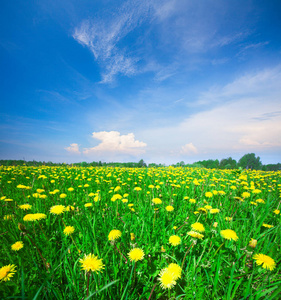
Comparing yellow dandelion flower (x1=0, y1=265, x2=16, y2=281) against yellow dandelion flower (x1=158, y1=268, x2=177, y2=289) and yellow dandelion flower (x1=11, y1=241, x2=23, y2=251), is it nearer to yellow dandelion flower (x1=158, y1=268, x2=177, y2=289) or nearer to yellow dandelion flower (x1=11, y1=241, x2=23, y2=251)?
yellow dandelion flower (x1=11, y1=241, x2=23, y2=251)

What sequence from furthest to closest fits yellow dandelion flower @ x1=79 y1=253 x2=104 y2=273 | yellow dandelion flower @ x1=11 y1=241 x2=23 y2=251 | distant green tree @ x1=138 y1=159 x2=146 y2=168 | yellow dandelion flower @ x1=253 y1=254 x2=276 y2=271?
distant green tree @ x1=138 y1=159 x2=146 y2=168 → yellow dandelion flower @ x1=11 y1=241 x2=23 y2=251 → yellow dandelion flower @ x1=253 y1=254 x2=276 y2=271 → yellow dandelion flower @ x1=79 y1=253 x2=104 y2=273

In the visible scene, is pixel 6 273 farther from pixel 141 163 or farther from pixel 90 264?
pixel 141 163

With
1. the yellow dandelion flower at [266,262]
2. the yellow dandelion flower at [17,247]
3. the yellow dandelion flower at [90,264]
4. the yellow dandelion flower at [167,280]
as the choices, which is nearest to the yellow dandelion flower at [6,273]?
the yellow dandelion flower at [17,247]

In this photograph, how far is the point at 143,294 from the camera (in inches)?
47.1

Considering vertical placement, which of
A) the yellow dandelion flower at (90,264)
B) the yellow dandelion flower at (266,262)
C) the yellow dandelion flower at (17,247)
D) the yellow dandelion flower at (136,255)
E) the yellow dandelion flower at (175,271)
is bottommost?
the yellow dandelion flower at (17,247)

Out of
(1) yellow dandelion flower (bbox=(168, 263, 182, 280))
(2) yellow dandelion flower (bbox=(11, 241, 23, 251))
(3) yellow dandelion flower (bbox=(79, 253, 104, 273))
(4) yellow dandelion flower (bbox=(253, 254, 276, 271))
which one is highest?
(3) yellow dandelion flower (bbox=(79, 253, 104, 273))

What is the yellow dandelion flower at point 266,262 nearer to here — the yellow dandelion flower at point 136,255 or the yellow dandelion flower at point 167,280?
the yellow dandelion flower at point 167,280

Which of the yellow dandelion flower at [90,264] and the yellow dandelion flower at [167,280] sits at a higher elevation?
the yellow dandelion flower at [90,264]

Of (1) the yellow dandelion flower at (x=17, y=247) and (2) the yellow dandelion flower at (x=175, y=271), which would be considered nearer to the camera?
(2) the yellow dandelion flower at (x=175, y=271)

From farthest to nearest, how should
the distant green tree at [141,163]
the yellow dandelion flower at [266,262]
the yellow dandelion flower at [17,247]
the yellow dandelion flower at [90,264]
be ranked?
1. the distant green tree at [141,163]
2. the yellow dandelion flower at [17,247]
3. the yellow dandelion flower at [266,262]
4. the yellow dandelion flower at [90,264]

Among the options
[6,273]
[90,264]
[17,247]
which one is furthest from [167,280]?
[17,247]

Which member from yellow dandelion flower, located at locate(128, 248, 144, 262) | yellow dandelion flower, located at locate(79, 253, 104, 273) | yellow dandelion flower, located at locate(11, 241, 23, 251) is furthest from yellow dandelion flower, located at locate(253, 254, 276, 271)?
yellow dandelion flower, located at locate(11, 241, 23, 251)

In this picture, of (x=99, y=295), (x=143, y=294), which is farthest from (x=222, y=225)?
(x=99, y=295)

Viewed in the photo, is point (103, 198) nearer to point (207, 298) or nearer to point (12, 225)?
point (12, 225)
